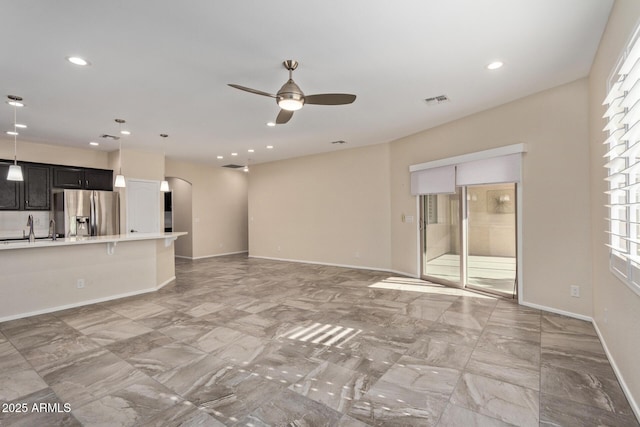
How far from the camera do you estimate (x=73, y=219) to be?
6090 millimetres

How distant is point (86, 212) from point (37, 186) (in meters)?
0.95

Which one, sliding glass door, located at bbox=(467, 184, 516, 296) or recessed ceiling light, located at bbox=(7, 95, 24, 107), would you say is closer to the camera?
recessed ceiling light, located at bbox=(7, 95, 24, 107)

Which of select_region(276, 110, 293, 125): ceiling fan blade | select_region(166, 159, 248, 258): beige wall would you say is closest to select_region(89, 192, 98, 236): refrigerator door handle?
select_region(166, 159, 248, 258): beige wall

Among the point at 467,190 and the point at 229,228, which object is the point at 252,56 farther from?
the point at 229,228

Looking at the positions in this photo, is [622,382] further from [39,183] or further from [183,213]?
[183,213]

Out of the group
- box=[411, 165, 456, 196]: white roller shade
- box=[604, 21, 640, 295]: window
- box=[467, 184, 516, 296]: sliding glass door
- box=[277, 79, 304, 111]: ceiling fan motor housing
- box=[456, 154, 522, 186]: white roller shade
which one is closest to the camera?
box=[604, 21, 640, 295]: window

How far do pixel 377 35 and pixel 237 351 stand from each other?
3.16 m

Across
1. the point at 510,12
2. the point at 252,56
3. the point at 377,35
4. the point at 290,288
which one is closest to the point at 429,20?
the point at 377,35

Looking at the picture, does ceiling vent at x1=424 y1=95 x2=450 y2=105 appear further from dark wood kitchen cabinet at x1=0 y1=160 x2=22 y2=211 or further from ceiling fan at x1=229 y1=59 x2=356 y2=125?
dark wood kitchen cabinet at x1=0 y1=160 x2=22 y2=211

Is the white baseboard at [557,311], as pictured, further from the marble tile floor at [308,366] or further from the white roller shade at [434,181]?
the white roller shade at [434,181]

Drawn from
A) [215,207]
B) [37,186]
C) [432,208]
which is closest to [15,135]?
[37,186]

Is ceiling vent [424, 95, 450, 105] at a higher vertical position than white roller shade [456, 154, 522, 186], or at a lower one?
higher

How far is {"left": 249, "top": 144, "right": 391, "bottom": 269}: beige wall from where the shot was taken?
22.6 feet

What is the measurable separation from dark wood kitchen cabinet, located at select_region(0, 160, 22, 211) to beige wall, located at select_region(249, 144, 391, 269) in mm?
5053
